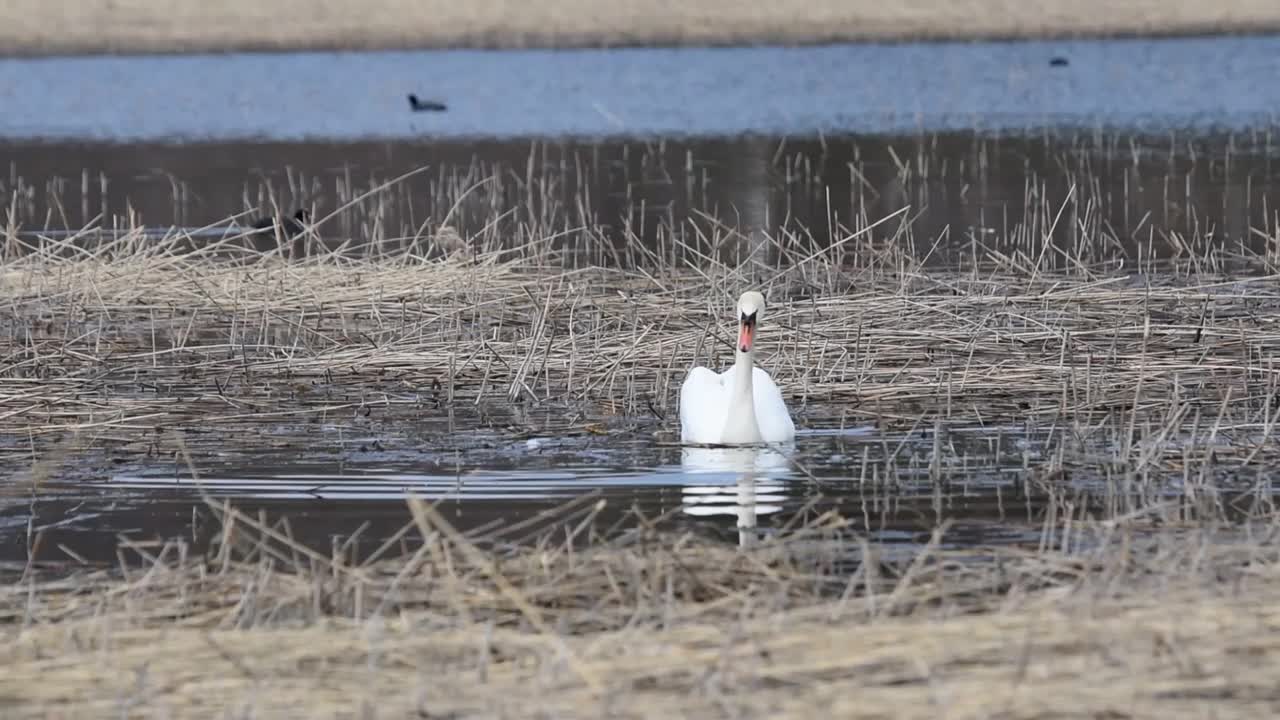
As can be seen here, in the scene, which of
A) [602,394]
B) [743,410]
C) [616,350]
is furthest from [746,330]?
[616,350]

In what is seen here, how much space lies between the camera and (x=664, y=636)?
4906mm

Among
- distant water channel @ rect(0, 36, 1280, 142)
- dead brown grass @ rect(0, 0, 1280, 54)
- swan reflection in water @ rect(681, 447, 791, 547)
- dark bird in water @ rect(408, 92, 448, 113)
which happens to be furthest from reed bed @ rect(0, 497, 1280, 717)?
dead brown grass @ rect(0, 0, 1280, 54)

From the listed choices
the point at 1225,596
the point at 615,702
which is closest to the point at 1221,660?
the point at 1225,596

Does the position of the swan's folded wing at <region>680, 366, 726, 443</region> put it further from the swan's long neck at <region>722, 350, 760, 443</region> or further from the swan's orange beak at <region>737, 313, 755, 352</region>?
the swan's orange beak at <region>737, 313, 755, 352</region>

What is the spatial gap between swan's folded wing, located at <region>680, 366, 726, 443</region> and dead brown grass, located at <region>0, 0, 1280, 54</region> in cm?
3551

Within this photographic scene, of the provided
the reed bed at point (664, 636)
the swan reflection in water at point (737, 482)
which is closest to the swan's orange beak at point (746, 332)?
the swan reflection in water at point (737, 482)

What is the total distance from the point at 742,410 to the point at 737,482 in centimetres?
61

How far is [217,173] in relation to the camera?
2664 centimetres

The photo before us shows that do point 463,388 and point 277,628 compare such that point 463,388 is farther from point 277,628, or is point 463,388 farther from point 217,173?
point 217,173

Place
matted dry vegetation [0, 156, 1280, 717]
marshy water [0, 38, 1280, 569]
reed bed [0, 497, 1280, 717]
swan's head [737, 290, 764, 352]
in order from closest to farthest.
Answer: reed bed [0, 497, 1280, 717] < matted dry vegetation [0, 156, 1280, 717] < marshy water [0, 38, 1280, 569] < swan's head [737, 290, 764, 352]

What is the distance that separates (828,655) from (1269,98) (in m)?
31.9

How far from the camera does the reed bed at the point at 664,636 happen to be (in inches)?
179

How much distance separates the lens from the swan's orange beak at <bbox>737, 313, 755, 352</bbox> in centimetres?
841

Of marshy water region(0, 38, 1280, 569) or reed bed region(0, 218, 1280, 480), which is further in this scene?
reed bed region(0, 218, 1280, 480)
